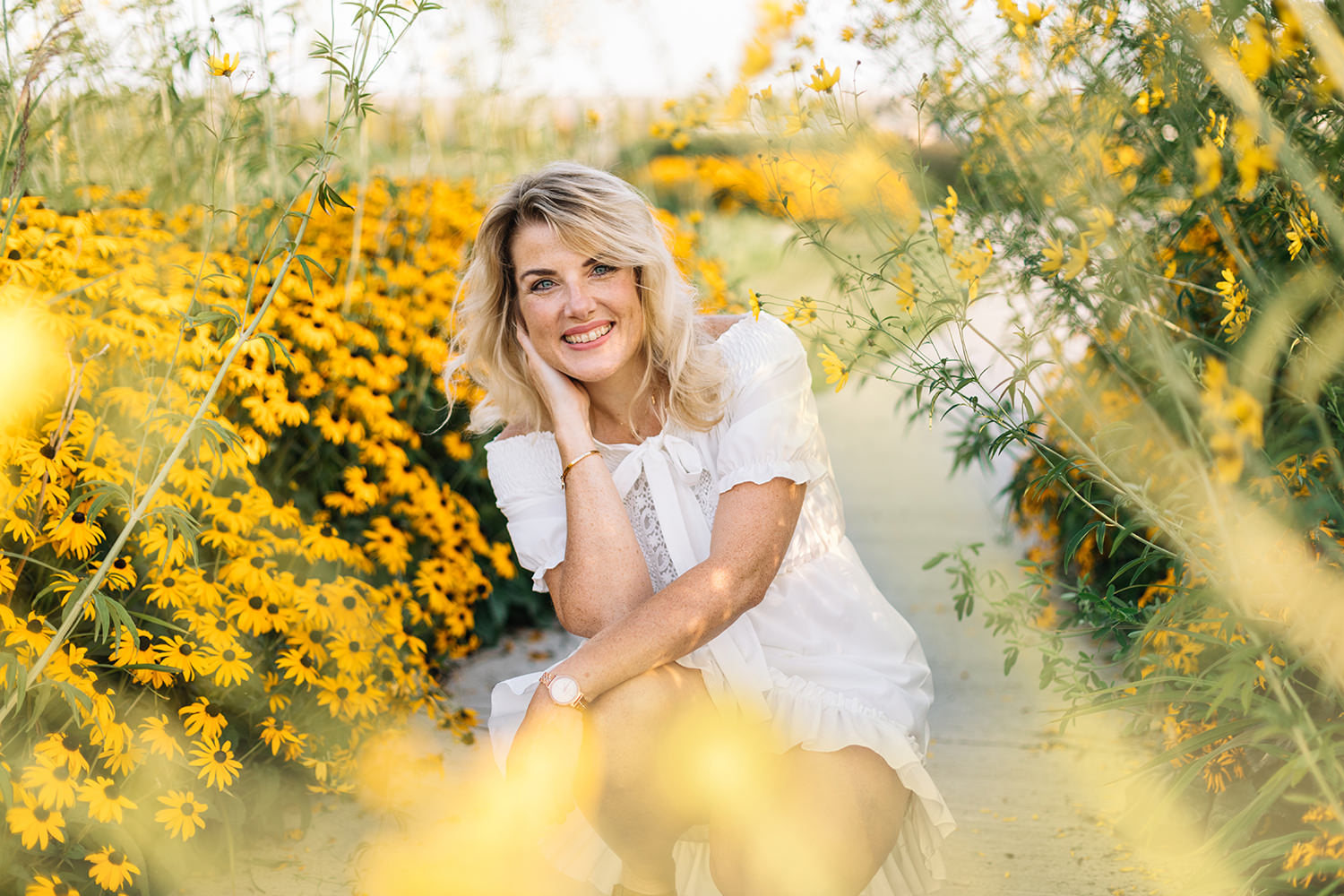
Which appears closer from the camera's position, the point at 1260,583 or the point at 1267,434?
the point at 1260,583

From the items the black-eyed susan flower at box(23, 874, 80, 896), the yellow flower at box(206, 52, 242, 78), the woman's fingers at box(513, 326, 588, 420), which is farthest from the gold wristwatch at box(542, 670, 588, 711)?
the yellow flower at box(206, 52, 242, 78)

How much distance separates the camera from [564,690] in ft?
5.67

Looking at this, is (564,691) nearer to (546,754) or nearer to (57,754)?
(546,754)

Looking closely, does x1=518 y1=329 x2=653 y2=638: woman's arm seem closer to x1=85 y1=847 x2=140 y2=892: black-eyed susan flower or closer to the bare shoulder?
the bare shoulder

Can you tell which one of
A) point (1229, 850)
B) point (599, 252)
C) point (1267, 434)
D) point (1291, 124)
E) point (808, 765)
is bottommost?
point (808, 765)

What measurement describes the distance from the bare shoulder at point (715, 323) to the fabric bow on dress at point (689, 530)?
26 cm

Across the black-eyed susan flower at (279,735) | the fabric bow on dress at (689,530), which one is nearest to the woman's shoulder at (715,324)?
the fabric bow on dress at (689,530)

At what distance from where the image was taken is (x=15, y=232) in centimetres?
215

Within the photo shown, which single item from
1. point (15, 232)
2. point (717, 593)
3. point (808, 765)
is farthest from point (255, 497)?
point (808, 765)

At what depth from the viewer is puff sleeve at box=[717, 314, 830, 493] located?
1.91 meters

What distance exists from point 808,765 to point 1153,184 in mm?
1260

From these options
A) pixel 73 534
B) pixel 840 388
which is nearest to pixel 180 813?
pixel 73 534

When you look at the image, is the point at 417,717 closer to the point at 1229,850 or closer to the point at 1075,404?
the point at 1075,404

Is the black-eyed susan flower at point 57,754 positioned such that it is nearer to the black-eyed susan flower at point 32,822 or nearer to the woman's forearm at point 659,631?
the black-eyed susan flower at point 32,822
